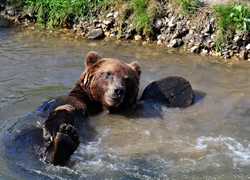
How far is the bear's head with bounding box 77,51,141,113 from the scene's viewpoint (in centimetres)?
625

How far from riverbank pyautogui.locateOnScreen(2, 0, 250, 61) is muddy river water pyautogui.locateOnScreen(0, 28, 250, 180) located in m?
0.30

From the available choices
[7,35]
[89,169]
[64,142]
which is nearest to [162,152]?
[89,169]

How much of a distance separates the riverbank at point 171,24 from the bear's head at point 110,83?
2.82m

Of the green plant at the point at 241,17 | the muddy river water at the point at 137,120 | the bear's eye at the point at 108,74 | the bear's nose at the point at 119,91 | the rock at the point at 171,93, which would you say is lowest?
the muddy river water at the point at 137,120

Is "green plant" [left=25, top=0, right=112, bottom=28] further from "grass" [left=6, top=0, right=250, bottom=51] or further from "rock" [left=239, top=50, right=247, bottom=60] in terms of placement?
"rock" [left=239, top=50, right=247, bottom=60]

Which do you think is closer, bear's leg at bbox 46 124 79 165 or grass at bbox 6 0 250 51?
bear's leg at bbox 46 124 79 165

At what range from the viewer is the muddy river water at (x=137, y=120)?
500 centimetres

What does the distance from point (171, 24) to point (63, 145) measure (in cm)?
521

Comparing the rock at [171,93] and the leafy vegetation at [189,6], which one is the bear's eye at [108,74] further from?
the leafy vegetation at [189,6]

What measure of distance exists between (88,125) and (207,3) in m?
4.52

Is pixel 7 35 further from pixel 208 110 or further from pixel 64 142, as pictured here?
pixel 64 142

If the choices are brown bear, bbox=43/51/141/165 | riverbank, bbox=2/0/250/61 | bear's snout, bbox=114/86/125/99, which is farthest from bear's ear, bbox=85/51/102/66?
riverbank, bbox=2/0/250/61

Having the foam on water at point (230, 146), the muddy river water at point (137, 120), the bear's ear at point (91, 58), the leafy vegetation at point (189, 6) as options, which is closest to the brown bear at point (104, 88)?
the bear's ear at point (91, 58)

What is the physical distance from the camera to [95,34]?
9.80 meters
